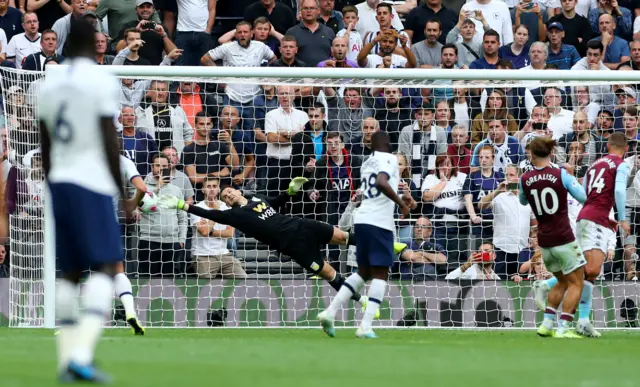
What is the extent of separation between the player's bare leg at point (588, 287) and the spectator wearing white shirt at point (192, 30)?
9433 mm

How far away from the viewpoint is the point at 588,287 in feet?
45.9

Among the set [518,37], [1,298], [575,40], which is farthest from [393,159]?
[575,40]

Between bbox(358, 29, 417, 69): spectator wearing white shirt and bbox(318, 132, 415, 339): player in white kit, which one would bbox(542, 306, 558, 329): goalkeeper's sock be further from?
bbox(358, 29, 417, 69): spectator wearing white shirt

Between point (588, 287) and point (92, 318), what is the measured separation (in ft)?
27.1

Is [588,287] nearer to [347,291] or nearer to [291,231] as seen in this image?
[347,291]

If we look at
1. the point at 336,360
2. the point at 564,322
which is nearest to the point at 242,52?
the point at 564,322

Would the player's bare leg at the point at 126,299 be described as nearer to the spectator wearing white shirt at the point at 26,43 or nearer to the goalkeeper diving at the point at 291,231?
the goalkeeper diving at the point at 291,231

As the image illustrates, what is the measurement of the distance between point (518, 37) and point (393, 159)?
8.28m

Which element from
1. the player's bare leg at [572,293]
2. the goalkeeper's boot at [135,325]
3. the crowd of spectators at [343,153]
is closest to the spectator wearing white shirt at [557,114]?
the crowd of spectators at [343,153]

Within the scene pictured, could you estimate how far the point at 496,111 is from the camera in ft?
57.4

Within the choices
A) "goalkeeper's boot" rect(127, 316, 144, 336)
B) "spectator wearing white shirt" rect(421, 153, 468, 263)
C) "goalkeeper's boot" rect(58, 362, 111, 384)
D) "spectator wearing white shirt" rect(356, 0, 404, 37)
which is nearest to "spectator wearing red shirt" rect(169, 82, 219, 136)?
"spectator wearing white shirt" rect(421, 153, 468, 263)

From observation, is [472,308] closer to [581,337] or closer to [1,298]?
[581,337]

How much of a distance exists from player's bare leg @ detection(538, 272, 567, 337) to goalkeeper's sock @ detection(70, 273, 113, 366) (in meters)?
7.42

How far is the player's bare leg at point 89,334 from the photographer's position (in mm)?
6867
